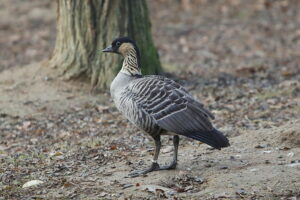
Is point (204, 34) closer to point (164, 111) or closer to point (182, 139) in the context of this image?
point (182, 139)

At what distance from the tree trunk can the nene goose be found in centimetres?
387

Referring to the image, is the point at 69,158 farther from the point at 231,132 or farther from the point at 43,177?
the point at 231,132

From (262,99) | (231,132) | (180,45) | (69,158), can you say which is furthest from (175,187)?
(180,45)

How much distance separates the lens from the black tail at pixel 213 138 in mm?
6661

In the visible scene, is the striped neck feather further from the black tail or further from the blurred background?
the blurred background

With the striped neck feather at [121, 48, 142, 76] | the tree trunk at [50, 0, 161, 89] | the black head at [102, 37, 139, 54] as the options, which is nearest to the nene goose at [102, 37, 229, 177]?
the striped neck feather at [121, 48, 142, 76]

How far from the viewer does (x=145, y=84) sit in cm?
718

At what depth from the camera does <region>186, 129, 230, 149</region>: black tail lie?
6661 mm

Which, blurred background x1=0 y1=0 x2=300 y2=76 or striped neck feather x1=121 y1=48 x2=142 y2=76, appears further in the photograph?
blurred background x1=0 y1=0 x2=300 y2=76

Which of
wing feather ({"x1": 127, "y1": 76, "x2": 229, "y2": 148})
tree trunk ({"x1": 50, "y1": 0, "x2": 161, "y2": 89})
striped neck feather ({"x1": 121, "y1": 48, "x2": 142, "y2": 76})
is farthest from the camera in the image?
tree trunk ({"x1": 50, "y1": 0, "x2": 161, "y2": 89})

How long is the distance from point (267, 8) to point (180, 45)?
4242 millimetres

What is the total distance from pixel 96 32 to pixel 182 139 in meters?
3.31

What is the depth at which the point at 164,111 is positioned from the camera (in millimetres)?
6941

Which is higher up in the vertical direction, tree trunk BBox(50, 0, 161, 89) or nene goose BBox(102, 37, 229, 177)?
tree trunk BBox(50, 0, 161, 89)
